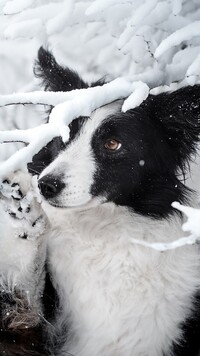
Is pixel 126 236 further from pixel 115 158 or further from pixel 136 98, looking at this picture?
pixel 136 98

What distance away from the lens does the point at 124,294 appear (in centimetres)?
398

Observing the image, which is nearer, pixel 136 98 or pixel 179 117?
pixel 136 98

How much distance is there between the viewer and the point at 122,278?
3.98 metres

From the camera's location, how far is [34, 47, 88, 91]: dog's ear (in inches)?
165

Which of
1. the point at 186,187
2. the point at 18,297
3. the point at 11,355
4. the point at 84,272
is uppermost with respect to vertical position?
the point at 186,187

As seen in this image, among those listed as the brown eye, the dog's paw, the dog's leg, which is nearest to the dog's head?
the brown eye

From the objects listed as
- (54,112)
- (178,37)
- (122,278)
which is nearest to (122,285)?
(122,278)

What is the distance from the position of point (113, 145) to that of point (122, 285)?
87cm

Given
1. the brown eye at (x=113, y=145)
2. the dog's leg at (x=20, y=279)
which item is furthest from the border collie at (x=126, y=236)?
the dog's leg at (x=20, y=279)

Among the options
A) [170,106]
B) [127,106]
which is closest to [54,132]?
[127,106]

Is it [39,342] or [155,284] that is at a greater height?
[155,284]

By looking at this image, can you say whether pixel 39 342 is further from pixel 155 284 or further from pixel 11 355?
pixel 155 284

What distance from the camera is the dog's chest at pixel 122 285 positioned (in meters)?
3.97

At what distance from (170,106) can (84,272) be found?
1.16 metres
